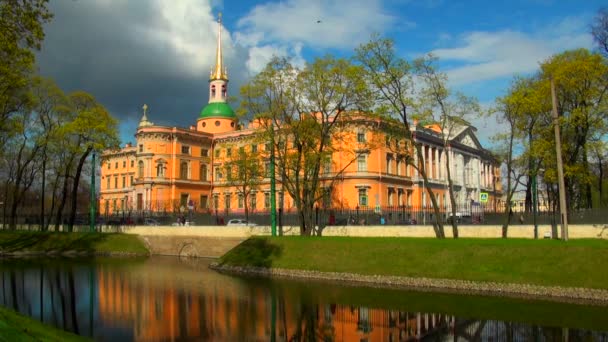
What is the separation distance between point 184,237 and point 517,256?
1132 inches

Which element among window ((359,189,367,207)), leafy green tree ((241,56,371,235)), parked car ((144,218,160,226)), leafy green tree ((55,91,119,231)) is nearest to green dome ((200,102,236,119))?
window ((359,189,367,207))

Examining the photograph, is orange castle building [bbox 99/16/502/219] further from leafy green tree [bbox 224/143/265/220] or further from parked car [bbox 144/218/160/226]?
leafy green tree [bbox 224/143/265/220]

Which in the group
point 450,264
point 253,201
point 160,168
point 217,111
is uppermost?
point 217,111

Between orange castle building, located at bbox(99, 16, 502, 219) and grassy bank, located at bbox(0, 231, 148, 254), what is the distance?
1234 cm

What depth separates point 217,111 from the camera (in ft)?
282

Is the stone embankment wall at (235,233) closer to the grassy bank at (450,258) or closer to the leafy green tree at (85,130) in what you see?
the grassy bank at (450,258)

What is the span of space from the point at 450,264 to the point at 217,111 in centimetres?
6469

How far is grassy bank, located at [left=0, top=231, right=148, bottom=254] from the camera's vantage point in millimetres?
46594

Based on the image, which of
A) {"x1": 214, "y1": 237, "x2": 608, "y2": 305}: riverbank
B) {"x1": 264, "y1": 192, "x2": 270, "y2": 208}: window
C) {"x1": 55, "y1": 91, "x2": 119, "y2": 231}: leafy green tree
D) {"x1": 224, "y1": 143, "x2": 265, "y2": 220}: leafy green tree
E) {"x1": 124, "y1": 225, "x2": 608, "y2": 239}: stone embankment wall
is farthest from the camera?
{"x1": 264, "y1": 192, "x2": 270, "y2": 208}: window

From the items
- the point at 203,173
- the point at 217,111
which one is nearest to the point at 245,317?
the point at 203,173

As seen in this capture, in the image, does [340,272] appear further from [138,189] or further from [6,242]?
[138,189]

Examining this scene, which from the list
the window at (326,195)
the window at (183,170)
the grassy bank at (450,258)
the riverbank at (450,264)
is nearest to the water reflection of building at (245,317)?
the riverbank at (450,264)

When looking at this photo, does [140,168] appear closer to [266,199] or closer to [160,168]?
[160,168]

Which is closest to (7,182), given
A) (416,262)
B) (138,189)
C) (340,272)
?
(138,189)
